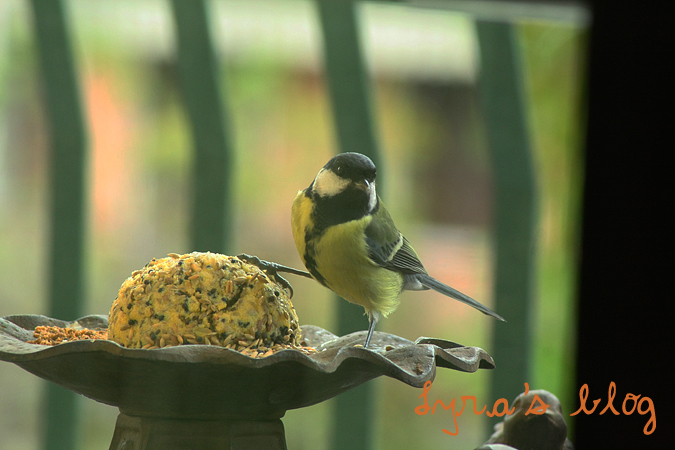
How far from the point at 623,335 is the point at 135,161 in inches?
48.0

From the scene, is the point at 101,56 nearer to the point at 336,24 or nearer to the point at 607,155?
the point at 336,24

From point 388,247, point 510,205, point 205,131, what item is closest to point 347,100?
point 205,131

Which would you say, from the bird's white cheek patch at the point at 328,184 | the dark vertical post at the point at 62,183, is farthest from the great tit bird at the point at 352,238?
the dark vertical post at the point at 62,183

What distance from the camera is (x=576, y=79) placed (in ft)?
4.97

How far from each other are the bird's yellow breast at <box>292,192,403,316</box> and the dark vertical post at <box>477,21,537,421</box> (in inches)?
28.8

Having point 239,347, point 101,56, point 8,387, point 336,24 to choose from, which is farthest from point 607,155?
point 8,387

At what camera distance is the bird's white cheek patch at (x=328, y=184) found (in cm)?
93

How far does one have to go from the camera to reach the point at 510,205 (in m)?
1.67

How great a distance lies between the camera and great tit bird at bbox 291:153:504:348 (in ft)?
3.06

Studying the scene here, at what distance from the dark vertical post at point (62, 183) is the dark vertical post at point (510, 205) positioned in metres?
1.05

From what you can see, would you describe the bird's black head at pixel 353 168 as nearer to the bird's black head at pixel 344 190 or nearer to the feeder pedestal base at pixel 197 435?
the bird's black head at pixel 344 190

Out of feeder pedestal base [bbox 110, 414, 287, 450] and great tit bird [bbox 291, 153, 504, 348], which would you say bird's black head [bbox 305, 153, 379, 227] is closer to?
great tit bird [bbox 291, 153, 504, 348]

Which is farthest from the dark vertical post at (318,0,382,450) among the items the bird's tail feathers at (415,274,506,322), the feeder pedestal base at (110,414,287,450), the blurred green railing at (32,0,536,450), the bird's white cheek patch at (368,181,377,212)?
the feeder pedestal base at (110,414,287,450)

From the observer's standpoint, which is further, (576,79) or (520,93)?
(520,93)
